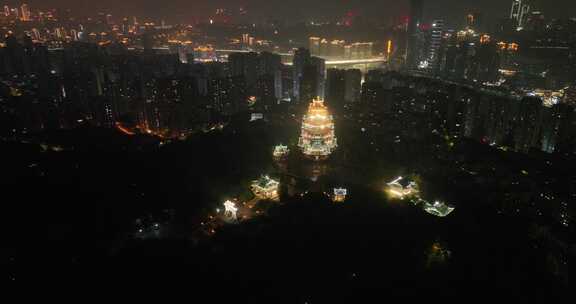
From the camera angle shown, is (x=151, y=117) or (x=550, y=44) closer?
(x=151, y=117)

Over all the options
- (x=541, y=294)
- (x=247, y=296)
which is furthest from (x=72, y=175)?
(x=541, y=294)

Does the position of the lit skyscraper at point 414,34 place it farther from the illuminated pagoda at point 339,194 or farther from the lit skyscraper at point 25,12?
the lit skyscraper at point 25,12

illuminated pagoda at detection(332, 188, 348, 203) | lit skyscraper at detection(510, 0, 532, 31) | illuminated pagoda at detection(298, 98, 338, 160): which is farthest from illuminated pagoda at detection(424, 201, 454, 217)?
lit skyscraper at detection(510, 0, 532, 31)

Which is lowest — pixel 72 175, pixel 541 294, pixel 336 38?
pixel 541 294

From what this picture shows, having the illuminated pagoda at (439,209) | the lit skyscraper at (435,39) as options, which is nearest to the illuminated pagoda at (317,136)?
the illuminated pagoda at (439,209)

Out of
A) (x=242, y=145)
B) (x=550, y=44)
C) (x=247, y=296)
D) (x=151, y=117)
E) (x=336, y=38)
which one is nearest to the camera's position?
(x=247, y=296)

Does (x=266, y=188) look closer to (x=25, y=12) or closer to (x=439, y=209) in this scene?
(x=439, y=209)

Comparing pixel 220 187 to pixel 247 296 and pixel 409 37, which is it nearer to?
pixel 247 296

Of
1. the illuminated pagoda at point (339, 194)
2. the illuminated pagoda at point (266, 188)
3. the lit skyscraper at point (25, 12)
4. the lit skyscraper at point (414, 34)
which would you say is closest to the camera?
the illuminated pagoda at point (339, 194)

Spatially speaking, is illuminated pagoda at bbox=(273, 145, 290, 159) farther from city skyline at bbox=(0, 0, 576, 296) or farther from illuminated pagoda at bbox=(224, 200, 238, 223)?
illuminated pagoda at bbox=(224, 200, 238, 223)
